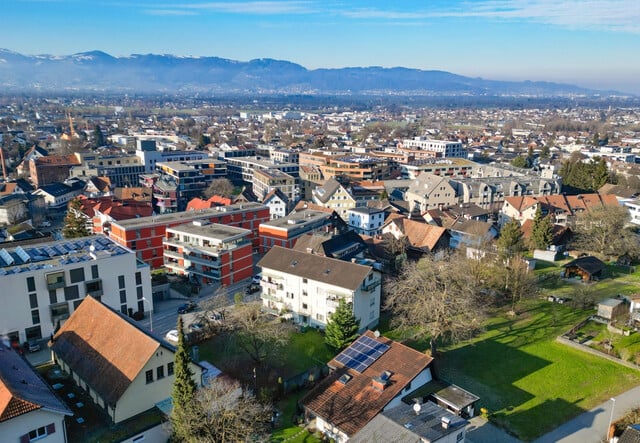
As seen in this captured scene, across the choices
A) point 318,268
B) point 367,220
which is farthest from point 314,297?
point 367,220

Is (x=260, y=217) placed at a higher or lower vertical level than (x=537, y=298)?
higher

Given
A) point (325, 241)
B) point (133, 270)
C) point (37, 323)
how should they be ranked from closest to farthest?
1. point (37, 323)
2. point (133, 270)
3. point (325, 241)

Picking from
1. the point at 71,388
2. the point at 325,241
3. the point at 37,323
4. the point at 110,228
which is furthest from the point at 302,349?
the point at 110,228

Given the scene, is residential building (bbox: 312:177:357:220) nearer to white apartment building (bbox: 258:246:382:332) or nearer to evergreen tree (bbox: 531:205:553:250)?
evergreen tree (bbox: 531:205:553:250)

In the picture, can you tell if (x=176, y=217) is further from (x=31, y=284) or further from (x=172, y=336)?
(x=31, y=284)

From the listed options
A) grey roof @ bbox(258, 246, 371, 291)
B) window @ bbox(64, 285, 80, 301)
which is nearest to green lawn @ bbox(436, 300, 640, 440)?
grey roof @ bbox(258, 246, 371, 291)

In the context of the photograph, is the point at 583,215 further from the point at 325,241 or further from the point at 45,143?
the point at 45,143

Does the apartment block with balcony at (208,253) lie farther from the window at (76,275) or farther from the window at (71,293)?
the window at (71,293)

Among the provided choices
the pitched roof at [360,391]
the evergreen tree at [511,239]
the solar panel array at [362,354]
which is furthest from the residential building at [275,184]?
the pitched roof at [360,391]
